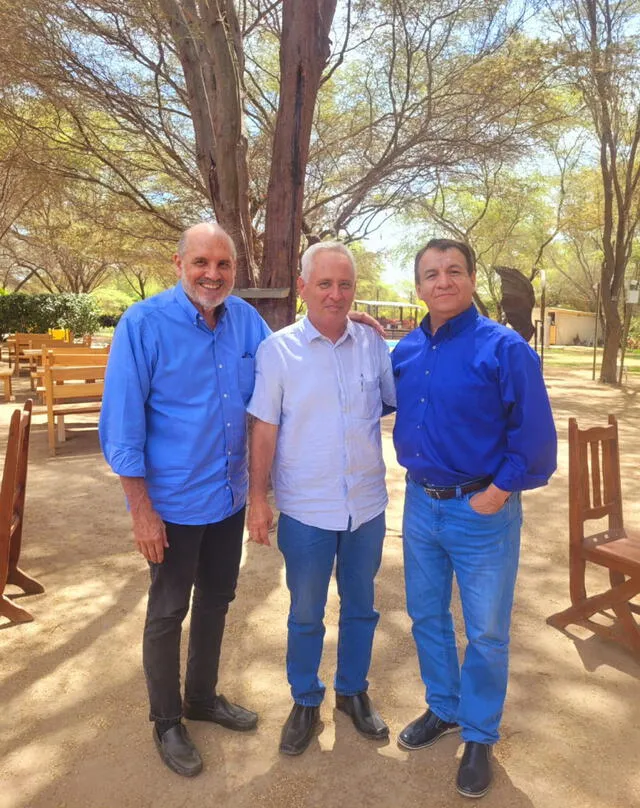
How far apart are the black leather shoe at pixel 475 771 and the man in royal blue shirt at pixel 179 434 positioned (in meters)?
0.99

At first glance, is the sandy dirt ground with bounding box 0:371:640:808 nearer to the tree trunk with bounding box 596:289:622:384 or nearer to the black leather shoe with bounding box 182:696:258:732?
the black leather shoe with bounding box 182:696:258:732

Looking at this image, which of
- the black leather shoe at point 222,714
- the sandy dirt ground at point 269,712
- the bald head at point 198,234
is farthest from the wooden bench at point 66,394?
the bald head at point 198,234

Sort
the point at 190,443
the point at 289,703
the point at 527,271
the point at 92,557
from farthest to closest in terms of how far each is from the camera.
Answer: the point at 527,271 < the point at 92,557 < the point at 289,703 < the point at 190,443

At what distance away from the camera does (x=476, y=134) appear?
923 cm

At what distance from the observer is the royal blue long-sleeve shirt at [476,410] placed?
211 centimetres

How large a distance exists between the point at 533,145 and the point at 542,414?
32.1 ft

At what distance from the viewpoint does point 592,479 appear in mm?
3410

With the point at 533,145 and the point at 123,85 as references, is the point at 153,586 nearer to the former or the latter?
the point at 123,85

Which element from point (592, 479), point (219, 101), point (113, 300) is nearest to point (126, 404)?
point (592, 479)

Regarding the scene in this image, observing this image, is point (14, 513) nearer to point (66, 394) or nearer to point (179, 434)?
point (179, 434)

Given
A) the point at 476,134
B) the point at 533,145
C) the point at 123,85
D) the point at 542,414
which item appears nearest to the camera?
the point at 542,414

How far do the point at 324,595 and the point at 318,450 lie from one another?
2.03 ft

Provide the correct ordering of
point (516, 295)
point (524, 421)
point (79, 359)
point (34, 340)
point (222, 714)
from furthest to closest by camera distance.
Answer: point (34, 340) < point (516, 295) < point (79, 359) < point (222, 714) < point (524, 421)

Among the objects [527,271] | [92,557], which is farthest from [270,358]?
[527,271]
